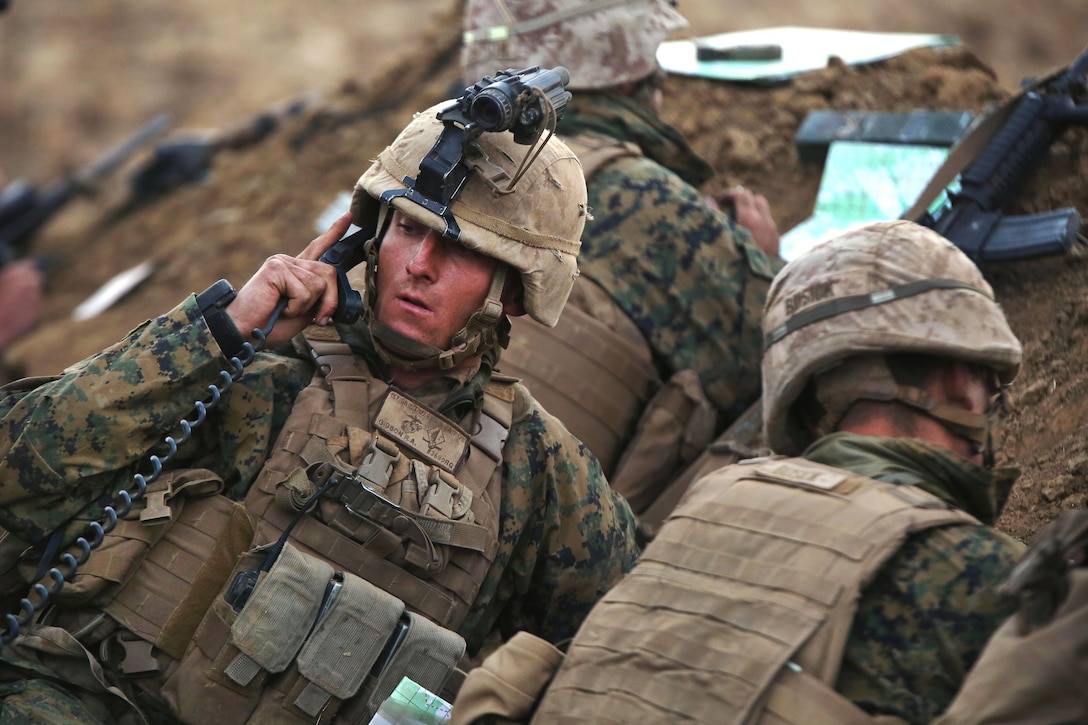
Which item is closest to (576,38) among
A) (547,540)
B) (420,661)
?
(547,540)

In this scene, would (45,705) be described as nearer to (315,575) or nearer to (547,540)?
(315,575)

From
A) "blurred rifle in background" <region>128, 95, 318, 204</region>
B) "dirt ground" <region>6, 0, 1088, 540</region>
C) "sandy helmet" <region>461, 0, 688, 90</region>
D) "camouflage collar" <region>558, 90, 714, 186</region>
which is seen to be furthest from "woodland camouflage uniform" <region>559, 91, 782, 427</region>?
"blurred rifle in background" <region>128, 95, 318, 204</region>

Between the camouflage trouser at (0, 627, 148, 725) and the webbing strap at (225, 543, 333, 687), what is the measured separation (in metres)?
0.30

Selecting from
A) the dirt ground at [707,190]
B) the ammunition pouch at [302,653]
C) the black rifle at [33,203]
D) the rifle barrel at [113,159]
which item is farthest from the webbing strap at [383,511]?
the rifle barrel at [113,159]

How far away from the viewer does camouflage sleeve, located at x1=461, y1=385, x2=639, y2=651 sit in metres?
3.92

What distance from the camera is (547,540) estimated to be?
4.00 metres

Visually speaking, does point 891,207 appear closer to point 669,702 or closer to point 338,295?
point 338,295

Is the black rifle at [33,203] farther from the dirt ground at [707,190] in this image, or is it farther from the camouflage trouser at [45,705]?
the camouflage trouser at [45,705]

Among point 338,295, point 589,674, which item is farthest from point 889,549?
point 338,295

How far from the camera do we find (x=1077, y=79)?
19.7 ft

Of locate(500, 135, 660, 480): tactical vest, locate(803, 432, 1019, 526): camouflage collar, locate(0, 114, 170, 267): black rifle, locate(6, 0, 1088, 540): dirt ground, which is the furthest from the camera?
locate(0, 114, 170, 267): black rifle

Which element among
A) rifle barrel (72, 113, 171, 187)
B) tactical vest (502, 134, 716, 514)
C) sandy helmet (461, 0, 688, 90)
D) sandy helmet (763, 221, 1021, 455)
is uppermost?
sandy helmet (763, 221, 1021, 455)

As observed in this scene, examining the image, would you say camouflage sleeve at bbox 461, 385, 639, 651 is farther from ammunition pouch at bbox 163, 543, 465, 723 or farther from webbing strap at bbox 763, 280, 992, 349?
webbing strap at bbox 763, 280, 992, 349

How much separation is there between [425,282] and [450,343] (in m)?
0.19
